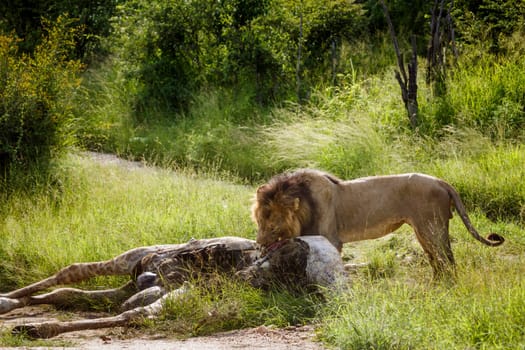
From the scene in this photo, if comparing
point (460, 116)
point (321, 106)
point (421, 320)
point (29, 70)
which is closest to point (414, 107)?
point (460, 116)

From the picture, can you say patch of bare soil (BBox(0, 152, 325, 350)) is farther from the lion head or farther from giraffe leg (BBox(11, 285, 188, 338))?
the lion head

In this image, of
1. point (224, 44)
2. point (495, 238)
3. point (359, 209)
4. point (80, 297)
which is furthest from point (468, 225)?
point (224, 44)

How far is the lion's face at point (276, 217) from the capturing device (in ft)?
23.7

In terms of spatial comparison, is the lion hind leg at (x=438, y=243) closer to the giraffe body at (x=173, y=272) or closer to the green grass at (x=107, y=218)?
the giraffe body at (x=173, y=272)

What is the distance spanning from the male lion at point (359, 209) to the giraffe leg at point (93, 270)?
1142 millimetres

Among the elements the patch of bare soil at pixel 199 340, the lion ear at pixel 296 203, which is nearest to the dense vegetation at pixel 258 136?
the patch of bare soil at pixel 199 340

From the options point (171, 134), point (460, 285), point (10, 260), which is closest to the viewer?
point (460, 285)

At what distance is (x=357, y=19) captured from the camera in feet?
56.2

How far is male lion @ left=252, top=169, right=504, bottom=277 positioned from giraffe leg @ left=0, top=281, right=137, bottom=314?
1.35 metres

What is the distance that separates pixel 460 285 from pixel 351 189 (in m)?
1.63

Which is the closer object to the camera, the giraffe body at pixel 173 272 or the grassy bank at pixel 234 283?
the grassy bank at pixel 234 283

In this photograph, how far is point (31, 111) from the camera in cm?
1162

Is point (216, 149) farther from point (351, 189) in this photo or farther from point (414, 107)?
point (351, 189)

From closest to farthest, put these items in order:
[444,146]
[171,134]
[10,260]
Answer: [10,260], [444,146], [171,134]
